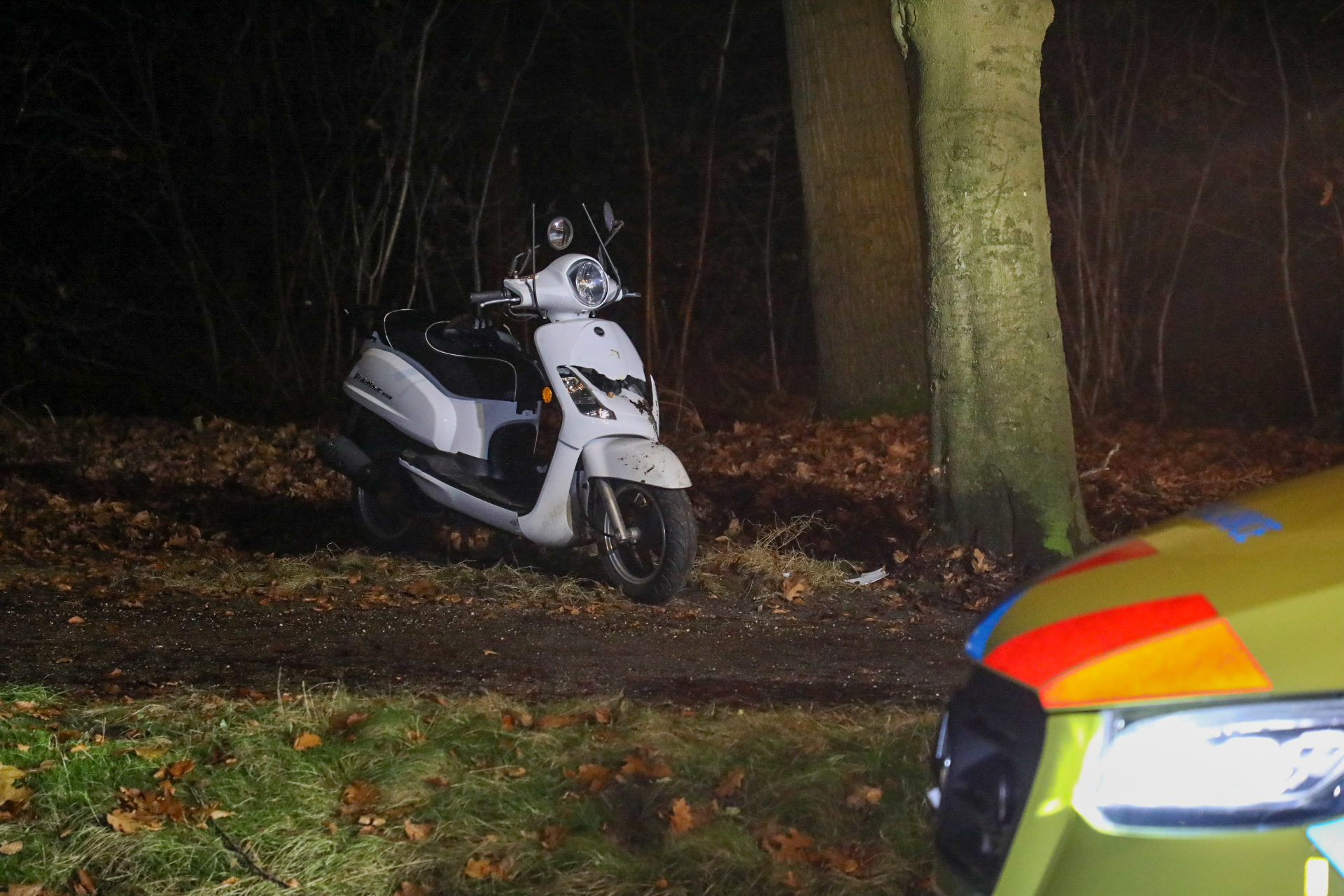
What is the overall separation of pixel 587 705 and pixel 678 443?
19.2 feet

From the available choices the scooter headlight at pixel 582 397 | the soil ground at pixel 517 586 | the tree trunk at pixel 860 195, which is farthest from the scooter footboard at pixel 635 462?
the tree trunk at pixel 860 195

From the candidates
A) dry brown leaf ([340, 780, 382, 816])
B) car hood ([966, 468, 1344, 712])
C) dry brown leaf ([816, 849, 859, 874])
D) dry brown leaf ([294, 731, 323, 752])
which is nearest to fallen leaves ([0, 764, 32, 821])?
dry brown leaf ([294, 731, 323, 752])

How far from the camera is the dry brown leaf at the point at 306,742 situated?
402 cm

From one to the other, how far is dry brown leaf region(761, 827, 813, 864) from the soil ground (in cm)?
108

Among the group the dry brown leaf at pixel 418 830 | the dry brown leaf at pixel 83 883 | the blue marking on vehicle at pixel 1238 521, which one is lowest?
the dry brown leaf at pixel 418 830

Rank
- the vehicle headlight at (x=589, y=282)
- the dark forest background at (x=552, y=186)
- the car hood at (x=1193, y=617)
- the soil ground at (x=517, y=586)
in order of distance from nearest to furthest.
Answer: the car hood at (x=1193, y=617) → the soil ground at (x=517, y=586) → the vehicle headlight at (x=589, y=282) → the dark forest background at (x=552, y=186)

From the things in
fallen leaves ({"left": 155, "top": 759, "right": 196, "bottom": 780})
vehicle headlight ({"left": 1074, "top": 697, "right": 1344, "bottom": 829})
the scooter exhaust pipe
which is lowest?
fallen leaves ({"left": 155, "top": 759, "right": 196, "bottom": 780})

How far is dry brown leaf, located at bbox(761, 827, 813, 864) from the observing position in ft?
11.1

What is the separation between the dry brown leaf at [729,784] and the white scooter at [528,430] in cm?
204

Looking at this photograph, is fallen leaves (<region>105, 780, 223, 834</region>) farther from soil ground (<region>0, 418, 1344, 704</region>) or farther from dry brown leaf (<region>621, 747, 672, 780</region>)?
dry brown leaf (<region>621, 747, 672, 780</region>)

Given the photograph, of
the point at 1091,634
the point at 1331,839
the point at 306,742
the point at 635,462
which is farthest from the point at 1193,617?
the point at 635,462

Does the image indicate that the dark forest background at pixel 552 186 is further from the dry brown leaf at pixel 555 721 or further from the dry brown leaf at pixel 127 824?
the dry brown leaf at pixel 127 824

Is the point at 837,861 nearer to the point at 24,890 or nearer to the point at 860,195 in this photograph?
the point at 24,890

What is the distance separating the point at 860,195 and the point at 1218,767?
9029 mm
